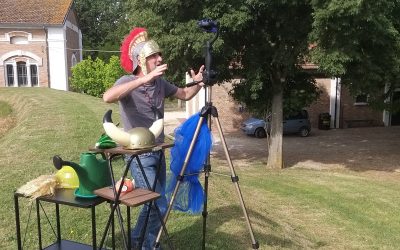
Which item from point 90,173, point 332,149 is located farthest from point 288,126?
point 90,173

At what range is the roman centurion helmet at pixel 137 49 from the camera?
3.20 meters

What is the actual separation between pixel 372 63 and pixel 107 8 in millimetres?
47531

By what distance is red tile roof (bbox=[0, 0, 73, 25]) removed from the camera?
94.0 ft

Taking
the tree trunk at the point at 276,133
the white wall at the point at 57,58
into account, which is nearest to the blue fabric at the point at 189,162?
the tree trunk at the point at 276,133

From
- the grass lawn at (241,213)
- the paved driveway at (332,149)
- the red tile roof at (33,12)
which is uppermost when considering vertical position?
the red tile roof at (33,12)

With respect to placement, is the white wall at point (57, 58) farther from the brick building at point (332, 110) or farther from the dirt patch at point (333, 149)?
the dirt patch at point (333, 149)

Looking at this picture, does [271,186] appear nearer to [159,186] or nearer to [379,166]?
[159,186]

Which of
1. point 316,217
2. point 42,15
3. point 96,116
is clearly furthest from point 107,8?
point 316,217

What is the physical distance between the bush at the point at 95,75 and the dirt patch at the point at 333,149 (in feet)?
28.1

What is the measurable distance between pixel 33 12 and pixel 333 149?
921 inches

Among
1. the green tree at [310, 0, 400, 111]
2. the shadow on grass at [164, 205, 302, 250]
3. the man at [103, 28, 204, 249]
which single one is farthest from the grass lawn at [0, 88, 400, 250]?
the green tree at [310, 0, 400, 111]

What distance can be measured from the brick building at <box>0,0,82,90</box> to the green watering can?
28.1 metres

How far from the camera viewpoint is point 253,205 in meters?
6.07

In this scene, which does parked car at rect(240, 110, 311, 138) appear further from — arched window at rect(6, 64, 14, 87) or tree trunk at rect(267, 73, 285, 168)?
arched window at rect(6, 64, 14, 87)
